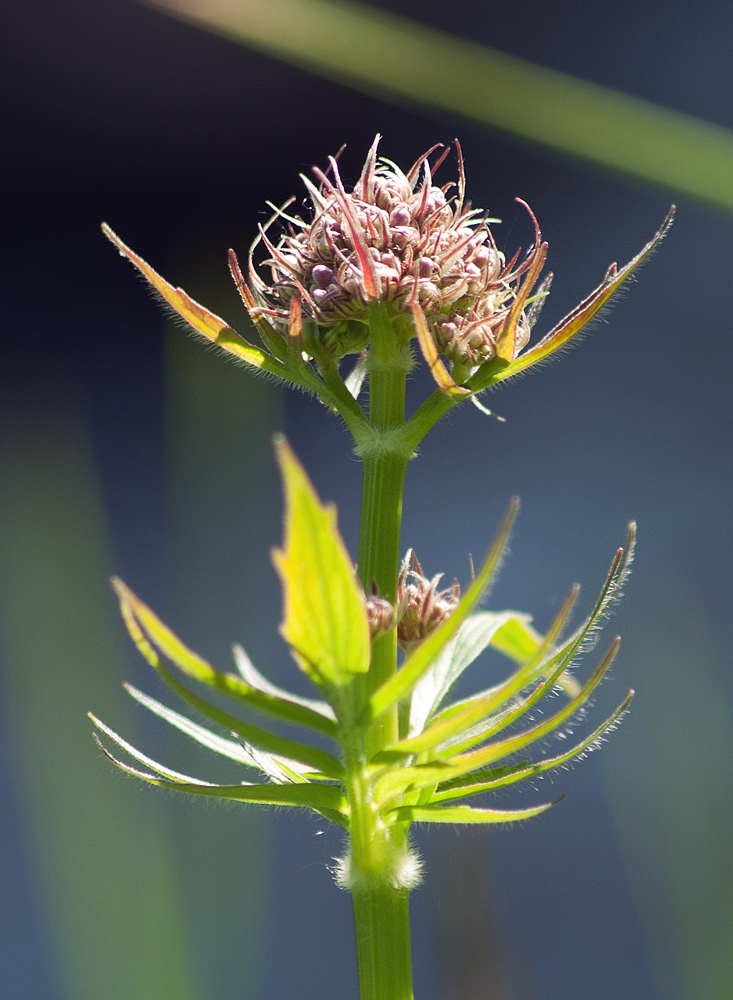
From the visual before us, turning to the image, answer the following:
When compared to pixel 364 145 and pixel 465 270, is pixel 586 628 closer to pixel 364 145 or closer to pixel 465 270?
pixel 465 270

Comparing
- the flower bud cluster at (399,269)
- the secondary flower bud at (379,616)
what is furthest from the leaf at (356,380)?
the secondary flower bud at (379,616)

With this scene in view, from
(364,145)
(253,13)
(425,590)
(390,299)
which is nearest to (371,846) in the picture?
(425,590)

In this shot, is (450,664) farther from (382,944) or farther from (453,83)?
(453,83)

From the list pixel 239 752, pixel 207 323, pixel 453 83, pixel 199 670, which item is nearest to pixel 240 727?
pixel 199 670

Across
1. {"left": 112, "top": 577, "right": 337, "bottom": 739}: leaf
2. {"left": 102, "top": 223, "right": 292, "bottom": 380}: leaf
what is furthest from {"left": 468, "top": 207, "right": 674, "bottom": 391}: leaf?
{"left": 112, "top": 577, "right": 337, "bottom": 739}: leaf

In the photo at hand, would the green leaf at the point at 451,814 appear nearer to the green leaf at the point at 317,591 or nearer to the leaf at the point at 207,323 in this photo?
the green leaf at the point at 317,591

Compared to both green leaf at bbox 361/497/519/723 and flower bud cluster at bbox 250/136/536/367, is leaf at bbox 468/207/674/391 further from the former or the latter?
green leaf at bbox 361/497/519/723
